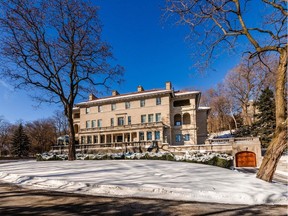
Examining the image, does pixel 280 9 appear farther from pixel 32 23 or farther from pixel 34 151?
pixel 34 151

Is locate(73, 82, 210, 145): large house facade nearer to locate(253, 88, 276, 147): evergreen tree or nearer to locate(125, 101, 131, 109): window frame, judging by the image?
locate(125, 101, 131, 109): window frame

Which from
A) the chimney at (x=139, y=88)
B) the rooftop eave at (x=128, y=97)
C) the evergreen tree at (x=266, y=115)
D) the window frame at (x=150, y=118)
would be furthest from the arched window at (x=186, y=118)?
the evergreen tree at (x=266, y=115)

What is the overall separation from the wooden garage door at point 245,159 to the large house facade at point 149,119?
13692 mm

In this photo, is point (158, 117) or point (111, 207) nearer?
point (111, 207)

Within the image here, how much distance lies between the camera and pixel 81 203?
5059 mm

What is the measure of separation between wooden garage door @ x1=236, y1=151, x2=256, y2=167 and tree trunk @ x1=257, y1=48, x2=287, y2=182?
17.1 metres

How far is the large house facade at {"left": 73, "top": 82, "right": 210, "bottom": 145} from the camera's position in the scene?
1486 inches

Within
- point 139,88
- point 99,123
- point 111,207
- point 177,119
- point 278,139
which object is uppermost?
point 139,88

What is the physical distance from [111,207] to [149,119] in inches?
1386

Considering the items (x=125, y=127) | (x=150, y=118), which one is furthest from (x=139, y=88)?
(x=125, y=127)

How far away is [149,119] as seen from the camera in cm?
3991

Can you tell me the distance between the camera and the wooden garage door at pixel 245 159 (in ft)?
75.9

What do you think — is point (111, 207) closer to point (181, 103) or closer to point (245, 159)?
point (245, 159)

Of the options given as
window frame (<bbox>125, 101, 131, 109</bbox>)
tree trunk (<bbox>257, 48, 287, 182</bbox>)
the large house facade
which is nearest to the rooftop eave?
the large house facade
